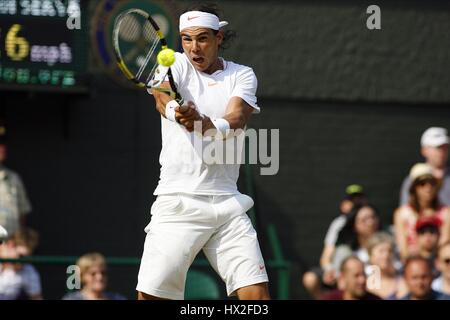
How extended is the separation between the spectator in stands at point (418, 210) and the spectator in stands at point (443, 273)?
0.80 metres

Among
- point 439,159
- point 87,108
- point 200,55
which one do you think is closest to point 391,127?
point 439,159

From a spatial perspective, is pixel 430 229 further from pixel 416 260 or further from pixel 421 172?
pixel 416 260

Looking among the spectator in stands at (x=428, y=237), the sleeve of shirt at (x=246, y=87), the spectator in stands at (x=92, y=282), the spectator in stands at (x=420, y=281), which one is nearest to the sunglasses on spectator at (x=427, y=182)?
the spectator in stands at (x=428, y=237)

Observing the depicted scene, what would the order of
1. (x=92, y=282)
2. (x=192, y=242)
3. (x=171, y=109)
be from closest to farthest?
(x=171, y=109)
(x=192, y=242)
(x=92, y=282)

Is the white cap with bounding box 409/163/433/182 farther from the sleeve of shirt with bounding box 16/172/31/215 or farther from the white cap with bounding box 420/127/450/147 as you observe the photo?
the sleeve of shirt with bounding box 16/172/31/215

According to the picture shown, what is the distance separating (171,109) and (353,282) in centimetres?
306

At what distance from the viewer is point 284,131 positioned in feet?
43.7

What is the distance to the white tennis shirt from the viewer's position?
709 centimetres

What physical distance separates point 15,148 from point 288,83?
2.84 m

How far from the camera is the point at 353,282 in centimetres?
941

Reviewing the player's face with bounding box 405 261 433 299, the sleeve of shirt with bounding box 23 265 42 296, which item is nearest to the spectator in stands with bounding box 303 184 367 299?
the player's face with bounding box 405 261 433 299

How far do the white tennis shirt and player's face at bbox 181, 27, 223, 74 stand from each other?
5cm

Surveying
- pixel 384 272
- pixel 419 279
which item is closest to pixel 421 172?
pixel 384 272

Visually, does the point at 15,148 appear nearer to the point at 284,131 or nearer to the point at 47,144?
the point at 47,144
